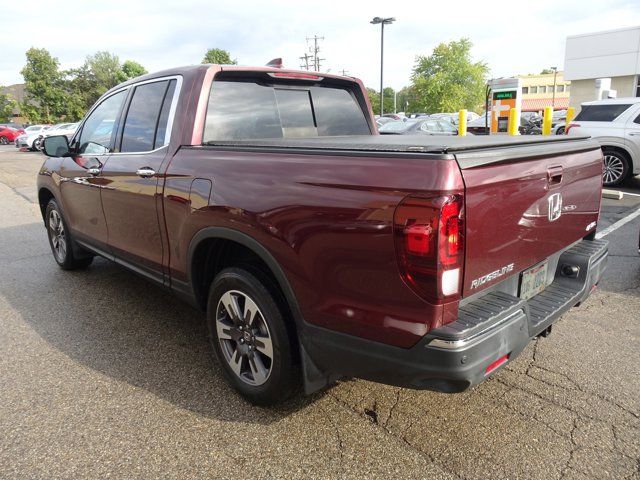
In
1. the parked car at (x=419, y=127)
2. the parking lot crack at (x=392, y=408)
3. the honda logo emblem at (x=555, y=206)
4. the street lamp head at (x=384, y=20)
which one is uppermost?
the street lamp head at (x=384, y=20)

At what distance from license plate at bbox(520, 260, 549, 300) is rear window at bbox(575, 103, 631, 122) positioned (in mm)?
8819

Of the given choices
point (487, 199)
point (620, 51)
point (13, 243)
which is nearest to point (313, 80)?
point (487, 199)

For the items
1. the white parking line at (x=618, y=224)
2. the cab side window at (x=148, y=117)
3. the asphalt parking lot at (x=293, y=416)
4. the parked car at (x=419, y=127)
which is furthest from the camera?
the parked car at (x=419, y=127)

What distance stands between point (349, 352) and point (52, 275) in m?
4.37

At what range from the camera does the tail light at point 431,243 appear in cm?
183

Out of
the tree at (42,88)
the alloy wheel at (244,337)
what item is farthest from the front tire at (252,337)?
the tree at (42,88)

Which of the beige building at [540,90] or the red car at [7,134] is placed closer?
the red car at [7,134]

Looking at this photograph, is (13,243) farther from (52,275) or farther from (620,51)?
(620,51)

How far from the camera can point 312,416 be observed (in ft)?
8.71

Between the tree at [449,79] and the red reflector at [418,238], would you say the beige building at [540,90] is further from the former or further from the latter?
the red reflector at [418,238]

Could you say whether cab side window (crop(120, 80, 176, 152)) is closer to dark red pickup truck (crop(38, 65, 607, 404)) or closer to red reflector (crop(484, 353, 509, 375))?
dark red pickup truck (crop(38, 65, 607, 404))

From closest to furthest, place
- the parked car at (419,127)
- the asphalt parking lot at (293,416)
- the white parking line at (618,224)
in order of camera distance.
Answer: the asphalt parking lot at (293,416), the white parking line at (618,224), the parked car at (419,127)

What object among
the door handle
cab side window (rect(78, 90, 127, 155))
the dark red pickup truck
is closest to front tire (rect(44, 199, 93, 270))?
cab side window (rect(78, 90, 127, 155))

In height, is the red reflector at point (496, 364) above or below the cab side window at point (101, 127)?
below
